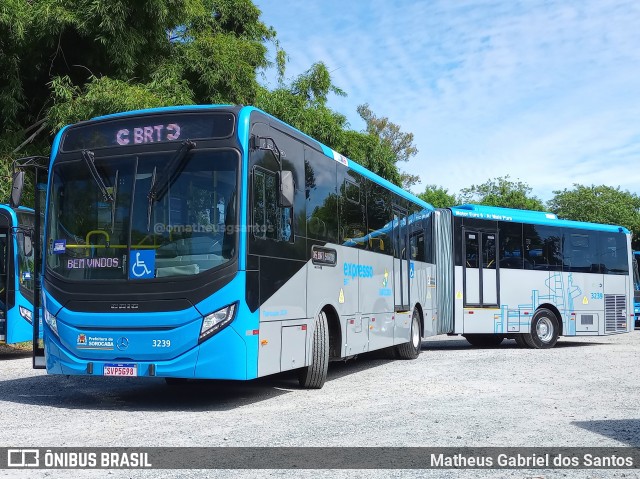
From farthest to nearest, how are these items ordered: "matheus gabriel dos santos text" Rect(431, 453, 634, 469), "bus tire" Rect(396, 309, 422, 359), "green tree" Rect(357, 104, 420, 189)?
"green tree" Rect(357, 104, 420, 189) → "bus tire" Rect(396, 309, 422, 359) → "matheus gabriel dos santos text" Rect(431, 453, 634, 469)

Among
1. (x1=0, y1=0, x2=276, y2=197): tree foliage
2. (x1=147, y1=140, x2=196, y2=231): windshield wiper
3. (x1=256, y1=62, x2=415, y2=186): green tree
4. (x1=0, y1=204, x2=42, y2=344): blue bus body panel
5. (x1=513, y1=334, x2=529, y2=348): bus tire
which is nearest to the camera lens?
(x1=147, y1=140, x2=196, y2=231): windshield wiper

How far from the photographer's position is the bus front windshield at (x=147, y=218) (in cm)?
845

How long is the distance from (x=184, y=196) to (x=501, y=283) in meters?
11.5

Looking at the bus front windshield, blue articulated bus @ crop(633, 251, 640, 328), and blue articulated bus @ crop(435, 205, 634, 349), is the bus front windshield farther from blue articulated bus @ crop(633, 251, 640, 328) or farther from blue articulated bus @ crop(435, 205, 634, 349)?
blue articulated bus @ crop(633, 251, 640, 328)

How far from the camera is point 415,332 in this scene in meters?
15.6

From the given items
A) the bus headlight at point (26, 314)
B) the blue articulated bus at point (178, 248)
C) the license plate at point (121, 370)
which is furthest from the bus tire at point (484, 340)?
the license plate at point (121, 370)

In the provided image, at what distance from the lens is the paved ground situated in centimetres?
684

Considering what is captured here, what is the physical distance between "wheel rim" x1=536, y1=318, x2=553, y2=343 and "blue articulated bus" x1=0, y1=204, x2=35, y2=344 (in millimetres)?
11712

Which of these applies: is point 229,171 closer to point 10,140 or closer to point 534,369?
point 534,369

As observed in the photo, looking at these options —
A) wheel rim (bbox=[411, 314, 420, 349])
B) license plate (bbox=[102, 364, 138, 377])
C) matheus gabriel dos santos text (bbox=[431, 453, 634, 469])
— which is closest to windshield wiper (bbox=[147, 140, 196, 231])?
license plate (bbox=[102, 364, 138, 377])

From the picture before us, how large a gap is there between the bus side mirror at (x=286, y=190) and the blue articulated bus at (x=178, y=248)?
1 centimetres

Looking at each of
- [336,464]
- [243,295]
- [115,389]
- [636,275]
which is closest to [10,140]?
[115,389]

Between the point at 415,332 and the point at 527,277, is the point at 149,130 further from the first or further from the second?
the point at 527,277

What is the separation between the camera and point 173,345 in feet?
27.6
